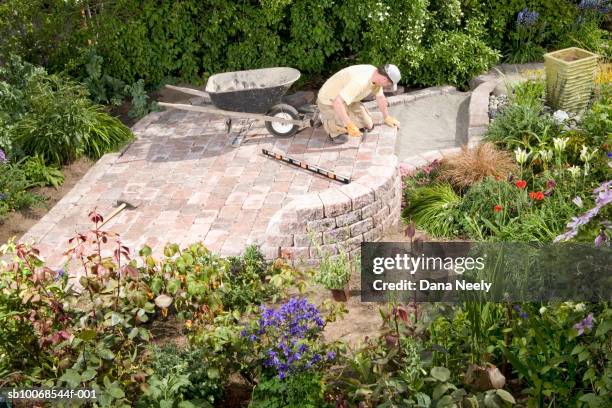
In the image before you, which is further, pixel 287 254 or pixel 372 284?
pixel 287 254

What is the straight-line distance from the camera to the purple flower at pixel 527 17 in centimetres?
1126

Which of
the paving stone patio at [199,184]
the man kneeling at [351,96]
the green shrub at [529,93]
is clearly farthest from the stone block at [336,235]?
the green shrub at [529,93]

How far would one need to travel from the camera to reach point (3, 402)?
4895 mm

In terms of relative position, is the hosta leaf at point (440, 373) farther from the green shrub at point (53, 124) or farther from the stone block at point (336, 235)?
the green shrub at point (53, 124)

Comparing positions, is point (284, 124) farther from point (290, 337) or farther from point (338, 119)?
point (290, 337)

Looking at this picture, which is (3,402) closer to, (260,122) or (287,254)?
(287,254)

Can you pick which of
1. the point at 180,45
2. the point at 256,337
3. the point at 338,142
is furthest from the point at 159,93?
the point at 256,337

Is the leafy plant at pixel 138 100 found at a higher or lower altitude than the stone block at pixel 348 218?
lower

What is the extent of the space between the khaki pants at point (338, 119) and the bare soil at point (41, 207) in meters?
2.78

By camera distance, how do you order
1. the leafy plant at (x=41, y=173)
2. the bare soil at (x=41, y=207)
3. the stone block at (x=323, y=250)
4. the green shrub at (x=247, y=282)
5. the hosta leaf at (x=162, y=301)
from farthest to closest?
the leafy plant at (x=41, y=173) < the bare soil at (x=41, y=207) < the stone block at (x=323, y=250) < the green shrub at (x=247, y=282) < the hosta leaf at (x=162, y=301)

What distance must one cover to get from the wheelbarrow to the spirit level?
54 centimetres

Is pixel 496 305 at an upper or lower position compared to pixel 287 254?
upper

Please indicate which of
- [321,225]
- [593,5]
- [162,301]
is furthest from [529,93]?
[162,301]

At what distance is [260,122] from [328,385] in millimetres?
5699
